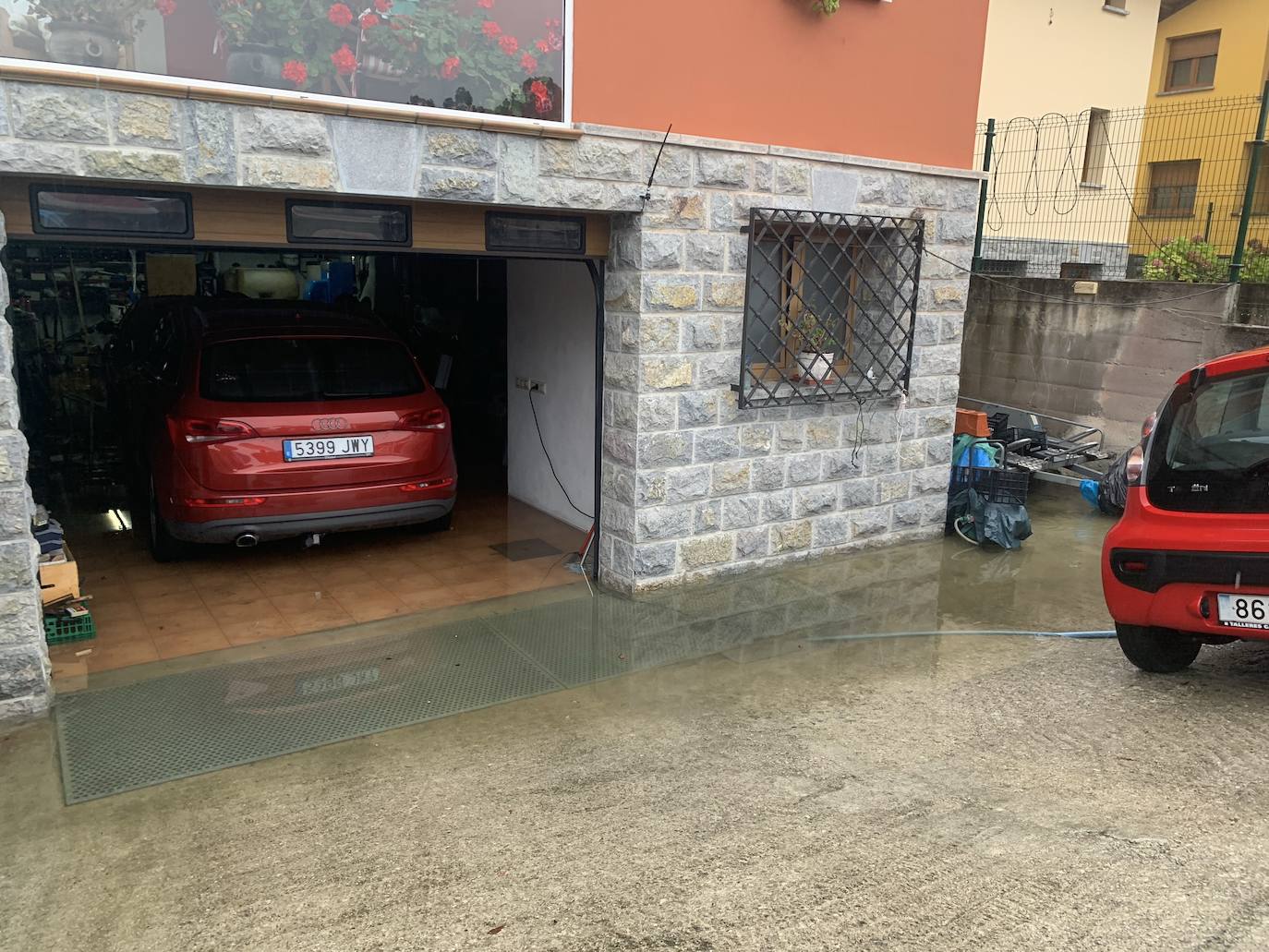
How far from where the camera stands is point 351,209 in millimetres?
4996

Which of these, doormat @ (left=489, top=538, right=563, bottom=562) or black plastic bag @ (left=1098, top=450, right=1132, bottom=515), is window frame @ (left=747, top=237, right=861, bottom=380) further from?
black plastic bag @ (left=1098, top=450, right=1132, bottom=515)

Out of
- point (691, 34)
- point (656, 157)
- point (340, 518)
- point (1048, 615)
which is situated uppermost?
point (691, 34)

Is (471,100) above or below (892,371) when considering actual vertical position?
above

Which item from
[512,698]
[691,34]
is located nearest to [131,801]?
[512,698]

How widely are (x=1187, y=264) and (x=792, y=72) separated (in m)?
5.99

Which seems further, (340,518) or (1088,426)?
(1088,426)

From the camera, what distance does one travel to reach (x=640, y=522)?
598 cm

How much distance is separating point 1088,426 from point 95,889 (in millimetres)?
8977

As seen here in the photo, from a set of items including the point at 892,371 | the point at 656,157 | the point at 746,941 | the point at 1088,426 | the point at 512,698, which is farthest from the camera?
the point at 1088,426

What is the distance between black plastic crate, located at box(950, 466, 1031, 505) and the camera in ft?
23.9

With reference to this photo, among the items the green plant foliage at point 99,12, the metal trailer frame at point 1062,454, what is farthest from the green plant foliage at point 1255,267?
the green plant foliage at point 99,12

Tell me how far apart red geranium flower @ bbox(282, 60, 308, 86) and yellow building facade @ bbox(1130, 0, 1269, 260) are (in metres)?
8.58

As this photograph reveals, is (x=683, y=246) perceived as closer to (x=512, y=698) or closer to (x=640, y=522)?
(x=640, y=522)

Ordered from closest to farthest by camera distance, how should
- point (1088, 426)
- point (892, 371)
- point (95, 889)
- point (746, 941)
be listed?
point (746, 941) < point (95, 889) < point (892, 371) < point (1088, 426)
